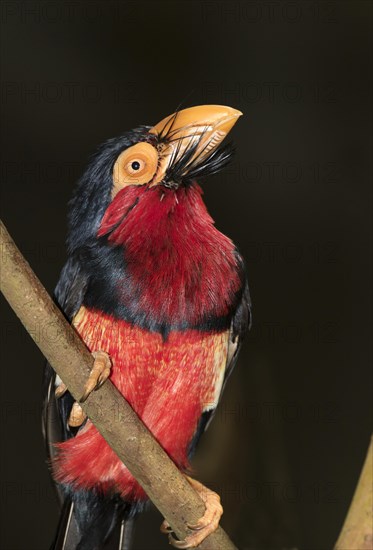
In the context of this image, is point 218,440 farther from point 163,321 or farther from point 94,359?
point 94,359

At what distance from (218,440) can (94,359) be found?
1679 millimetres

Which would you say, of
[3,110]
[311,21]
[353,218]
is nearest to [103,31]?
[3,110]

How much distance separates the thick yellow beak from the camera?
201 centimetres

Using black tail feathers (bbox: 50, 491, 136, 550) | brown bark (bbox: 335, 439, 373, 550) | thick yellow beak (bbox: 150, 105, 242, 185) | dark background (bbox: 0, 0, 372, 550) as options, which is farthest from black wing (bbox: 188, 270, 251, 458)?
dark background (bbox: 0, 0, 372, 550)

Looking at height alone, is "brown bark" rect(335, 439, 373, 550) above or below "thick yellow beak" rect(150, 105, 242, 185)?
below

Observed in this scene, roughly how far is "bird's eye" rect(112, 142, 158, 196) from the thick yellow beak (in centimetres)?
3

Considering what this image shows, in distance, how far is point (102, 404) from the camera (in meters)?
1.75

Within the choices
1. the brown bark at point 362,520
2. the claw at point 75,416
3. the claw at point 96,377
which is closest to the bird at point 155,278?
the claw at point 75,416

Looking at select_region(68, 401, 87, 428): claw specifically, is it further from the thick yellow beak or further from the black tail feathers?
the thick yellow beak

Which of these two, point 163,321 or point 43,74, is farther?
point 43,74

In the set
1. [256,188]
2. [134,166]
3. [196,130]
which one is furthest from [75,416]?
[256,188]

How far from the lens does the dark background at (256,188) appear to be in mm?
3973

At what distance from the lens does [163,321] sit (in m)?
1.99

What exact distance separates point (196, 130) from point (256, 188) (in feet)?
8.03
